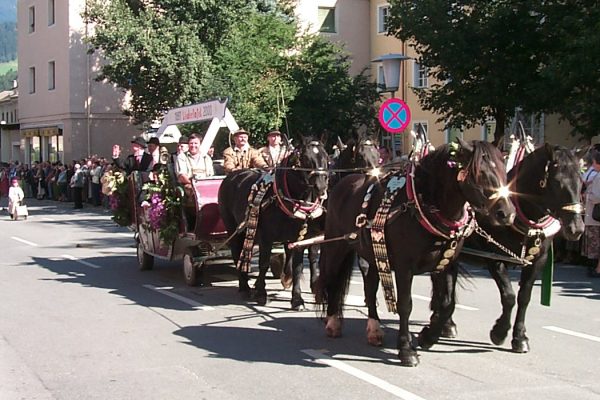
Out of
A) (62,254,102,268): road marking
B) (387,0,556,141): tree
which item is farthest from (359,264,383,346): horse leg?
(387,0,556,141): tree

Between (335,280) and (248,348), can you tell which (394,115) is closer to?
(335,280)

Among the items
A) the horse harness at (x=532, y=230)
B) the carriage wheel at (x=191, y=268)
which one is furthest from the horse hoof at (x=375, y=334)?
the carriage wheel at (x=191, y=268)

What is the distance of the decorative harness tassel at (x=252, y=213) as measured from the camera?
9.57 m

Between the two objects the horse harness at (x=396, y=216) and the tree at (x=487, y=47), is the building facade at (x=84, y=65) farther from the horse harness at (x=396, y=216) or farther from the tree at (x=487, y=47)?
the horse harness at (x=396, y=216)

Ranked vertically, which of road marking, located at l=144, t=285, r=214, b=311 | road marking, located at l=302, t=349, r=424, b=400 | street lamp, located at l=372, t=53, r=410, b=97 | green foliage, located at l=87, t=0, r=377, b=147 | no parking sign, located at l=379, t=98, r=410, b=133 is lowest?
road marking, located at l=302, t=349, r=424, b=400

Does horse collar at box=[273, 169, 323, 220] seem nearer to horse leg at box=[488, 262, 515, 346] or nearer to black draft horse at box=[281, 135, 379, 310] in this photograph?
→ black draft horse at box=[281, 135, 379, 310]

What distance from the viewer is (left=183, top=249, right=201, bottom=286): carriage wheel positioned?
10.7 meters

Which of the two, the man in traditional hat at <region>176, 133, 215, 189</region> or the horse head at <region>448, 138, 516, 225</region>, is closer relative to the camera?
the horse head at <region>448, 138, 516, 225</region>

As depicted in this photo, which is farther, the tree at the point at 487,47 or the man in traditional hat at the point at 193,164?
the tree at the point at 487,47

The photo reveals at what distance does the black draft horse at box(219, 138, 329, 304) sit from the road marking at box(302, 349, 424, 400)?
230 cm

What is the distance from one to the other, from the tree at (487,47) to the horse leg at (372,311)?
40.2 ft

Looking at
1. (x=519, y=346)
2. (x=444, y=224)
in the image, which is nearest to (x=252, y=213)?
(x=444, y=224)

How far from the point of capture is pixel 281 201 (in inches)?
365

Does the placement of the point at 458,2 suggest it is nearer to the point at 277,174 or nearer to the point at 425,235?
the point at 277,174
